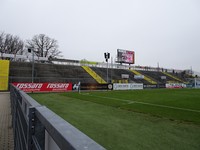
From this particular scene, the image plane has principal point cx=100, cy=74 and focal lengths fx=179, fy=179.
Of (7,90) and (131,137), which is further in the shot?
(7,90)

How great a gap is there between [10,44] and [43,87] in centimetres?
4399

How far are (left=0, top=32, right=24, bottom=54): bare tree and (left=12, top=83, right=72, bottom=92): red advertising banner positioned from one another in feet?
138

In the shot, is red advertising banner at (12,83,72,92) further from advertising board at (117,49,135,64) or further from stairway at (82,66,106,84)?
advertising board at (117,49,135,64)

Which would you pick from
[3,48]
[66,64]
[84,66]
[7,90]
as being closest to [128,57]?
[84,66]

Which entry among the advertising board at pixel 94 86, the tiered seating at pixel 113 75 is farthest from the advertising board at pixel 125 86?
the tiered seating at pixel 113 75

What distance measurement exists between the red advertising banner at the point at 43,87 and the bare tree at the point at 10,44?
42.2 metres

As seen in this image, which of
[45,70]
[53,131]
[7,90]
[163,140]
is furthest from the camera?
[45,70]

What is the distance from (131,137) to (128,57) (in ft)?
175

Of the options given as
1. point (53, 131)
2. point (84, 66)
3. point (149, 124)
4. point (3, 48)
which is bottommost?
point (149, 124)

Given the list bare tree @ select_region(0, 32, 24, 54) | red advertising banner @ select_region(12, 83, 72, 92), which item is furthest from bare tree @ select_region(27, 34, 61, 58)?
red advertising banner @ select_region(12, 83, 72, 92)

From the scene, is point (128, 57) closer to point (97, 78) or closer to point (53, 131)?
point (97, 78)

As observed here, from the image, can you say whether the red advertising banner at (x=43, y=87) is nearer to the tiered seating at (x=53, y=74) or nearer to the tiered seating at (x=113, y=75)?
the tiered seating at (x=53, y=74)

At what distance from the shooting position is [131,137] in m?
5.96

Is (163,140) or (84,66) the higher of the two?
(84,66)
